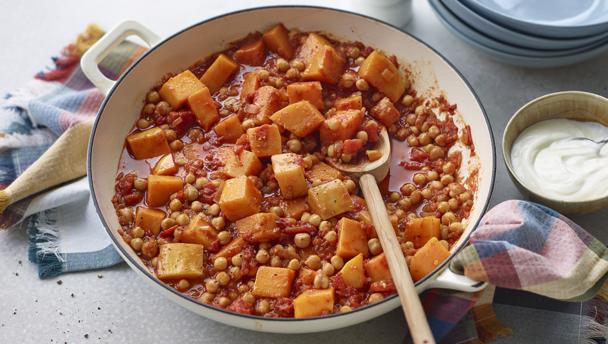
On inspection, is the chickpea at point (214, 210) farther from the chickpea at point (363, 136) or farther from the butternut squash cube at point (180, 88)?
the chickpea at point (363, 136)

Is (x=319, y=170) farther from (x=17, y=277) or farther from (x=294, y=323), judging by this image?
(x=17, y=277)

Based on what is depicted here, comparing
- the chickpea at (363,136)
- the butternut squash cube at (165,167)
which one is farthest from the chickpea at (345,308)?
the butternut squash cube at (165,167)

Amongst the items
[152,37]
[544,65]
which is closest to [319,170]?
[152,37]

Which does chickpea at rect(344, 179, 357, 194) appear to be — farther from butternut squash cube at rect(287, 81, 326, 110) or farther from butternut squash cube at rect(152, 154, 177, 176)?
butternut squash cube at rect(152, 154, 177, 176)

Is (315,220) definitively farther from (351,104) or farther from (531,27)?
(531,27)

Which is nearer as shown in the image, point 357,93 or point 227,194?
point 227,194

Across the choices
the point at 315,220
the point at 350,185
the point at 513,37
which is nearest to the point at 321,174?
the point at 350,185

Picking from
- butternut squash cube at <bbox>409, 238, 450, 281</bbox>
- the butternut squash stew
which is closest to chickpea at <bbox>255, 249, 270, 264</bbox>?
the butternut squash stew
